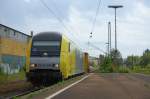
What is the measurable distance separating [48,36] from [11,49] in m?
30.8

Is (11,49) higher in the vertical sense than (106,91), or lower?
higher

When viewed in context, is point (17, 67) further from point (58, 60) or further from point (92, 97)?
point (92, 97)

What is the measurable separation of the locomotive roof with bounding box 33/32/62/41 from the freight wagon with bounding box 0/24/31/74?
21.5 metres

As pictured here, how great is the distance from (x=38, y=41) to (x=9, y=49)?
30.0 meters

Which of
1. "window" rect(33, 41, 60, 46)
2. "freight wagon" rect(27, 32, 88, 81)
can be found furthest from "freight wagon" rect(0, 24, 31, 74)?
"window" rect(33, 41, 60, 46)

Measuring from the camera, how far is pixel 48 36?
96.3ft

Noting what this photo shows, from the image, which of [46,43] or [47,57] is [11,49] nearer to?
[46,43]

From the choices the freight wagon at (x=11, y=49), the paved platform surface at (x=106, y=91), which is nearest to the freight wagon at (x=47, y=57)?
the paved platform surface at (x=106, y=91)

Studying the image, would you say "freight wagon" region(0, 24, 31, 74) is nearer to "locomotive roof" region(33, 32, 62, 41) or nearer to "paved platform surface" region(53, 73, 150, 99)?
"locomotive roof" region(33, 32, 62, 41)

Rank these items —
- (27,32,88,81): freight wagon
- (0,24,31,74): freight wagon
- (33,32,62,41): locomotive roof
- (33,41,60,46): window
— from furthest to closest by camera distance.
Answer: (0,24,31,74): freight wagon → (33,32,62,41): locomotive roof → (33,41,60,46): window → (27,32,88,81): freight wagon

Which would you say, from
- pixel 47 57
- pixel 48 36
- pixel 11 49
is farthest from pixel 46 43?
pixel 11 49

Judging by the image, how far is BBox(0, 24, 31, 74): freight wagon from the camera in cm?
5456

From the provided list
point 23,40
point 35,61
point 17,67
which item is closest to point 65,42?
point 35,61

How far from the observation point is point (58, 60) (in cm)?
2825
